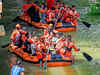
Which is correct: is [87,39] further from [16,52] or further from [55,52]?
[16,52]

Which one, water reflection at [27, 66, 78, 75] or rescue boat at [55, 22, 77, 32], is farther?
rescue boat at [55, 22, 77, 32]

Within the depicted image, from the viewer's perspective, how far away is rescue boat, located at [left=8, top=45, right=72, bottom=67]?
16.7ft

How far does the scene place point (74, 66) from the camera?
5148 mm

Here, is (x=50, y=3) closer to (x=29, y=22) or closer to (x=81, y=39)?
(x=29, y=22)

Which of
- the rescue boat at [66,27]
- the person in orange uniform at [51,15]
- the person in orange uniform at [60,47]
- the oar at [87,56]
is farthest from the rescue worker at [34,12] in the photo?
the oar at [87,56]

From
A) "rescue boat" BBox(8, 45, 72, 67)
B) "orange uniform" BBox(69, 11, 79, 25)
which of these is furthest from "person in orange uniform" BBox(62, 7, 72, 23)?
"rescue boat" BBox(8, 45, 72, 67)

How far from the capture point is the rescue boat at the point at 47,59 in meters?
5.08

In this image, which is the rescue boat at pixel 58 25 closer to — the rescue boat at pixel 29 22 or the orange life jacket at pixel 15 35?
the rescue boat at pixel 29 22

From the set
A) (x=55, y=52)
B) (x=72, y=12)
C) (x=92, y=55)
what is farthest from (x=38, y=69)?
(x=72, y=12)

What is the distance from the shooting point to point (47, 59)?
5074mm

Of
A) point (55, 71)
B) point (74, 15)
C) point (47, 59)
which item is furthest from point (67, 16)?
point (55, 71)

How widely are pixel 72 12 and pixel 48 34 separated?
2.55ft

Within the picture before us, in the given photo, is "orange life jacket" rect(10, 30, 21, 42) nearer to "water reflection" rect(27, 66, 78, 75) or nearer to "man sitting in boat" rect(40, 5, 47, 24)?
"water reflection" rect(27, 66, 78, 75)

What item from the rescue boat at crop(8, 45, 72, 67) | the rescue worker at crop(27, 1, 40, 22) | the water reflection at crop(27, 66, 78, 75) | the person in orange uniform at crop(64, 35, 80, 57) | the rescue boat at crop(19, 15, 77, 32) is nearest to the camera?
the water reflection at crop(27, 66, 78, 75)
